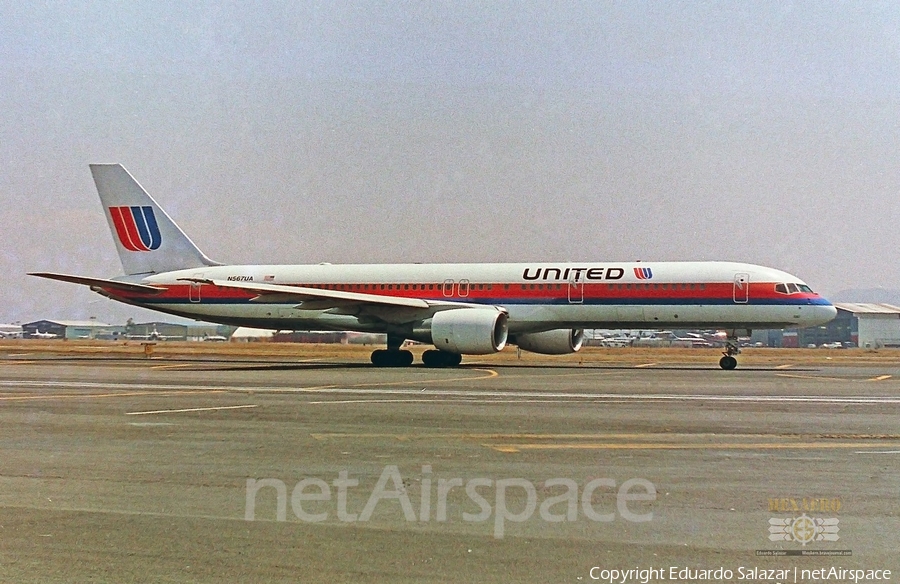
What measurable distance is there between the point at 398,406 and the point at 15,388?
945cm

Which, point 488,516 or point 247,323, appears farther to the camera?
point 247,323

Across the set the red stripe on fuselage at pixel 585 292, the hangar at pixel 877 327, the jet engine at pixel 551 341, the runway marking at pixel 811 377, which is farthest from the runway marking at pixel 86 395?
the hangar at pixel 877 327

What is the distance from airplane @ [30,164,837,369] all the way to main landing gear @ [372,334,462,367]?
0.04 metres

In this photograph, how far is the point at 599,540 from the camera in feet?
19.9

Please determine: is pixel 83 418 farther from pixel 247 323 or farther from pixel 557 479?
pixel 247 323

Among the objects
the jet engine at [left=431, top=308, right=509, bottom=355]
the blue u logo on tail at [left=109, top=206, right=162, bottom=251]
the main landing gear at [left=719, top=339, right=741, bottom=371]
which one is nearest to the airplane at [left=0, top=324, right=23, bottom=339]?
the blue u logo on tail at [left=109, top=206, right=162, bottom=251]

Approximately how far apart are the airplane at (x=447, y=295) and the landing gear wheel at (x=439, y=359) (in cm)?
5

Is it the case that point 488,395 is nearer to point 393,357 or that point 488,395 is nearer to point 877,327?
point 393,357

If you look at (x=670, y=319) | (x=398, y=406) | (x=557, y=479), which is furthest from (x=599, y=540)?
(x=670, y=319)

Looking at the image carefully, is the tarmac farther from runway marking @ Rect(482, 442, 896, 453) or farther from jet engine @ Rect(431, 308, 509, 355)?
jet engine @ Rect(431, 308, 509, 355)

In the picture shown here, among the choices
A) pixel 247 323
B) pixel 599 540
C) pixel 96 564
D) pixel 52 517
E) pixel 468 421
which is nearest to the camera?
pixel 96 564

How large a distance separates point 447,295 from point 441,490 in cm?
2389

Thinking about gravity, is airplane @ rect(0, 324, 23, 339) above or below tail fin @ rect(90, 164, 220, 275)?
below

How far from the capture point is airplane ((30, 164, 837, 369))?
28.4 metres
